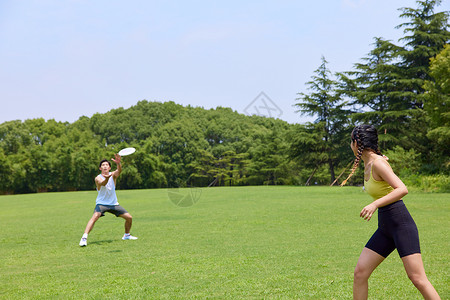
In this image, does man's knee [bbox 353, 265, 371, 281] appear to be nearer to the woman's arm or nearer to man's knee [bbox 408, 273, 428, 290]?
man's knee [bbox 408, 273, 428, 290]

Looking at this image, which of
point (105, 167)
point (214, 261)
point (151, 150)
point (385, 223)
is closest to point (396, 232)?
point (385, 223)

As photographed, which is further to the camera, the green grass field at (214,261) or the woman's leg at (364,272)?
the green grass field at (214,261)

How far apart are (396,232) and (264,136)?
66260 millimetres

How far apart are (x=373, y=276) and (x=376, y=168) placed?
9.50 ft

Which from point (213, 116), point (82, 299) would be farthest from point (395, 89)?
point (213, 116)

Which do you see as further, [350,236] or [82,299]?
[350,236]

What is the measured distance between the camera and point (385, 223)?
151 inches

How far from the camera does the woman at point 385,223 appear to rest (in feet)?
11.9

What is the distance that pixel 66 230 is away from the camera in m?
13.2

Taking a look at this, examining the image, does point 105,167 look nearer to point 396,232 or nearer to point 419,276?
point 396,232

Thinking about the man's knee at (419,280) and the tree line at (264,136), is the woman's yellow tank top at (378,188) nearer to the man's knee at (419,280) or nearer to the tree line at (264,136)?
the man's knee at (419,280)

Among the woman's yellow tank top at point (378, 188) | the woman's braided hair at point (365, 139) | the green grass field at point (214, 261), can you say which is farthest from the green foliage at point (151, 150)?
the woman's yellow tank top at point (378, 188)

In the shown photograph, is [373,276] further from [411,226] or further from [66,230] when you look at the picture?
[66,230]

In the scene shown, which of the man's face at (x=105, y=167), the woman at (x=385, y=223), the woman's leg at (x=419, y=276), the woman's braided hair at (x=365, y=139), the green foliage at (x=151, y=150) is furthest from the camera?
the green foliage at (x=151, y=150)
